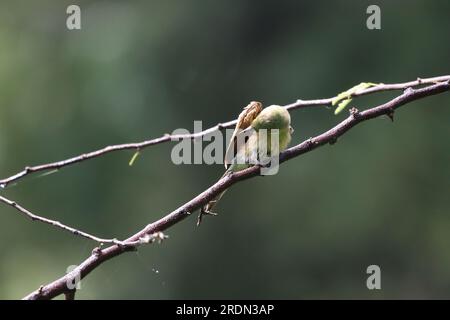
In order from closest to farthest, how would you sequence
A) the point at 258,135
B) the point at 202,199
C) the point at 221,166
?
the point at 202,199 → the point at 258,135 → the point at 221,166

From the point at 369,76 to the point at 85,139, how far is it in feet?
10.2

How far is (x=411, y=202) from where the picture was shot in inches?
361

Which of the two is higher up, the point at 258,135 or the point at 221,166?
the point at 221,166

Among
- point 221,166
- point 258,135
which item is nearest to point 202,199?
point 258,135

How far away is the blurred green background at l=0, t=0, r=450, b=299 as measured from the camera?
905 centimetres

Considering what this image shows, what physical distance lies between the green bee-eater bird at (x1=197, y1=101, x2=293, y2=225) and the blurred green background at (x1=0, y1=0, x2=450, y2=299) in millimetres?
6146

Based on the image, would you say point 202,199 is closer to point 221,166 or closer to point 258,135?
point 258,135

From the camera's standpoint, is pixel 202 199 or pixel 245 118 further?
pixel 245 118

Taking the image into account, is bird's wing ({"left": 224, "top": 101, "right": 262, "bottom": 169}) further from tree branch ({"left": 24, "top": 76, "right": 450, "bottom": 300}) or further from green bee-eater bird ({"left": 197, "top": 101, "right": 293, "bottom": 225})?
tree branch ({"left": 24, "top": 76, "right": 450, "bottom": 300})

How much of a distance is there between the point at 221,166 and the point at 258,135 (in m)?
Answer: 6.46

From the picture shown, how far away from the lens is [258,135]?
255 centimetres

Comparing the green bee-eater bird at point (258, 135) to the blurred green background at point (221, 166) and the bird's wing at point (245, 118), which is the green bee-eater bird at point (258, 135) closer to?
the bird's wing at point (245, 118)

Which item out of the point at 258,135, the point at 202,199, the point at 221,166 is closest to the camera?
the point at 202,199

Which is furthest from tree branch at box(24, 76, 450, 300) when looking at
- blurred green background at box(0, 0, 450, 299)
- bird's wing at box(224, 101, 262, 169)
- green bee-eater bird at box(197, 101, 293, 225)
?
blurred green background at box(0, 0, 450, 299)
